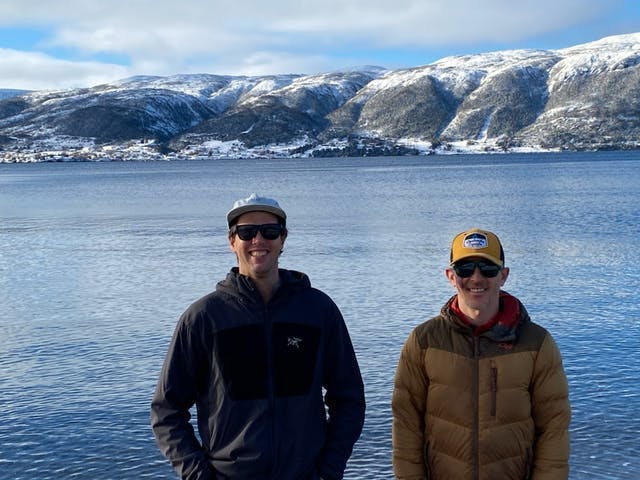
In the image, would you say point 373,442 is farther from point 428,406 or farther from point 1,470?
point 428,406

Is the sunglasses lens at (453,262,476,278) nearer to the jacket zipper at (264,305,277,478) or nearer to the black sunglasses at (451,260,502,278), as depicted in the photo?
the black sunglasses at (451,260,502,278)

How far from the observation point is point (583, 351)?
2033 cm

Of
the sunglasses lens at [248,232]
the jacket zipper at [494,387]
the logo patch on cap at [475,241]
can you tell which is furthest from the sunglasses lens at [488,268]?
the sunglasses lens at [248,232]

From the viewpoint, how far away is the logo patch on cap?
605cm

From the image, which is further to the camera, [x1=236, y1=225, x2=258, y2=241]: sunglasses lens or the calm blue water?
the calm blue water

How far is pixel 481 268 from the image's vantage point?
6.02 meters

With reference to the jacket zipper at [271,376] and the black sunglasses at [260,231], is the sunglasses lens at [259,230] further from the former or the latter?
the jacket zipper at [271,376]

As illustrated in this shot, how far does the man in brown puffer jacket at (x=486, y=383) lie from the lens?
592cm

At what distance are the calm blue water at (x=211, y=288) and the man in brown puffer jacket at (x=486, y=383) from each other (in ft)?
25.1

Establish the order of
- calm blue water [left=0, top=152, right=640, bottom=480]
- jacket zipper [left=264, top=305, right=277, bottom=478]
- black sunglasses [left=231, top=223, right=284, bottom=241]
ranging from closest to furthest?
jacket zipper [left=264, top=305, right=277, bottom=478]
black sunglasses [left=231, top=223, right=284, bottom=241]
calm blue water [left=0, top=152, right=640, bottom=480]

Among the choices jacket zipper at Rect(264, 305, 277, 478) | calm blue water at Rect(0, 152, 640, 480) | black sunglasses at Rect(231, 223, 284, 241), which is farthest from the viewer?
calm blue water at Rect(0, 152, 640, 480)

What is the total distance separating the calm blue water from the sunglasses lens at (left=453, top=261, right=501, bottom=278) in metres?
8.14

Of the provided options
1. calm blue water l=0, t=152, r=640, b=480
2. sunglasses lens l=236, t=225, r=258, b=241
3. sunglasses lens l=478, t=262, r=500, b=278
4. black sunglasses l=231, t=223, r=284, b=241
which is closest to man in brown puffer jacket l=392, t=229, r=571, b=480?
sunglasses lens l=478, t=262, r=500, b=278

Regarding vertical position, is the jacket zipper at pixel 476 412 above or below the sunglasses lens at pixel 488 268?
below
